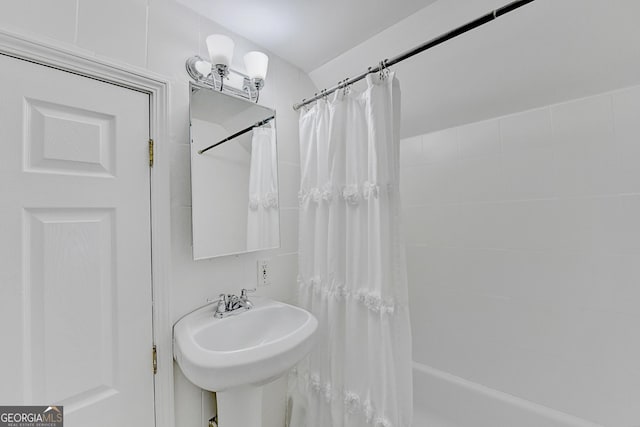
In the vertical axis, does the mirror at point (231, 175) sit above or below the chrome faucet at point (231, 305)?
above

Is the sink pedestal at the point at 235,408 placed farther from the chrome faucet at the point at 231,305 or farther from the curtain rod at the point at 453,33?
the curtain rod at the point at 453,33

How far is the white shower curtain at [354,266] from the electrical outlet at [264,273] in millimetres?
188

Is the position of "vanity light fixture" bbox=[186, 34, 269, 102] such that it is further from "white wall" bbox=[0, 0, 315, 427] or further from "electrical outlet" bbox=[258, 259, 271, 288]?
"electrical outlet" bbox=[258, 259, 271, 288]

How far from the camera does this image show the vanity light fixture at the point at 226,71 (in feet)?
3.92

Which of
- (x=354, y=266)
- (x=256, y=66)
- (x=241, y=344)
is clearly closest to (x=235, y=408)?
(x=241, y=344)

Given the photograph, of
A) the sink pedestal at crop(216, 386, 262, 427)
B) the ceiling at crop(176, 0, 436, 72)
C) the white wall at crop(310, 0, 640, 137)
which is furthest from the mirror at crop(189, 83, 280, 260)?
the white wall at crop(310, 0, 640, 137)

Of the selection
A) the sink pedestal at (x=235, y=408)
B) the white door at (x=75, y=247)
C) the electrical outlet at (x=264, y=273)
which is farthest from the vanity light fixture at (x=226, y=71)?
the sink pedestal at (x=235, y=408)

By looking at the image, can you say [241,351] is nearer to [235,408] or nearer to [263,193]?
[235,408]

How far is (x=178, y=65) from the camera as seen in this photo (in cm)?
119

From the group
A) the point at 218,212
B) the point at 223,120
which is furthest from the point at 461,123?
the point at 218,212

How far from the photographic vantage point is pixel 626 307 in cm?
125

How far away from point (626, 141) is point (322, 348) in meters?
1.76

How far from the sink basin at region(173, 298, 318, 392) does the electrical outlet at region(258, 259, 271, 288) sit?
100 mm

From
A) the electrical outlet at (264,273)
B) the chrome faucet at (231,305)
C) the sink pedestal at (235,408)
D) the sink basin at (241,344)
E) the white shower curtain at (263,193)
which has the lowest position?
the sink pedestal at (235,408)
